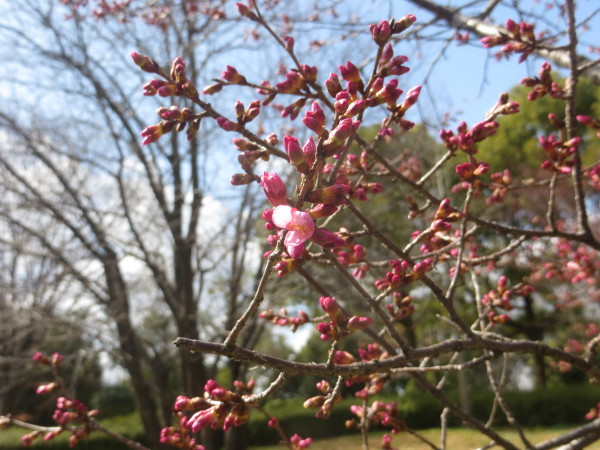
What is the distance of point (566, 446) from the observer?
137 centimetres

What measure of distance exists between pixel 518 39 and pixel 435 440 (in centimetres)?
1003

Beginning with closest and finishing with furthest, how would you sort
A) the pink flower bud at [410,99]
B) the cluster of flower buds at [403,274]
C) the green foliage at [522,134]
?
the cluster of flower buds at [403,274]
the pink flower bud at [410,99]
the green foliage at [522,134]

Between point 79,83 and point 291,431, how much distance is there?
10012 millimetres

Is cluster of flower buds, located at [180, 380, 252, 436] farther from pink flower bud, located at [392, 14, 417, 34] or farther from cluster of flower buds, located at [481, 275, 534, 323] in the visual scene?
cluster of flower buds, located at [481, 275, 534, 323]

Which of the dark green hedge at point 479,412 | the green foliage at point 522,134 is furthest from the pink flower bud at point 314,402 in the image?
the green foliage at point 522,134

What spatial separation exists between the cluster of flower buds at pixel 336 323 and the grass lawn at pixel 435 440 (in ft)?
29.4

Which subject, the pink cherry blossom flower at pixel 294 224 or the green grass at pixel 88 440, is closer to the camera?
the pink cherry blossom flower at pixel 294 224

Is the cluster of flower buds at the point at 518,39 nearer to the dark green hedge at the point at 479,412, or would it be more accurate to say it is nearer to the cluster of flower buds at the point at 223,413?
the cluster of flower buds at the point at 223,413

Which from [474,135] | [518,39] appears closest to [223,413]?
[474,135]

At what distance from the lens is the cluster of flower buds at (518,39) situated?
191 cm

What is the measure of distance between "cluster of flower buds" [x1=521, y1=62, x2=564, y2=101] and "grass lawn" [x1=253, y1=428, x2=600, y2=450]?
27.5ft

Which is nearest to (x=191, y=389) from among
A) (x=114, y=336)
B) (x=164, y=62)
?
(x=114, y=336)

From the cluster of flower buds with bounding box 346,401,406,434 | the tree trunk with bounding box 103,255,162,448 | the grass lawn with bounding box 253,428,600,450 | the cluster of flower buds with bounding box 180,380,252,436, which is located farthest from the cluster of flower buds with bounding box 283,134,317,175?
the grass lawn with bounding box 253,428,600,450

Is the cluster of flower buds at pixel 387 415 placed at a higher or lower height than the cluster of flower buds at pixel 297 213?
lower
